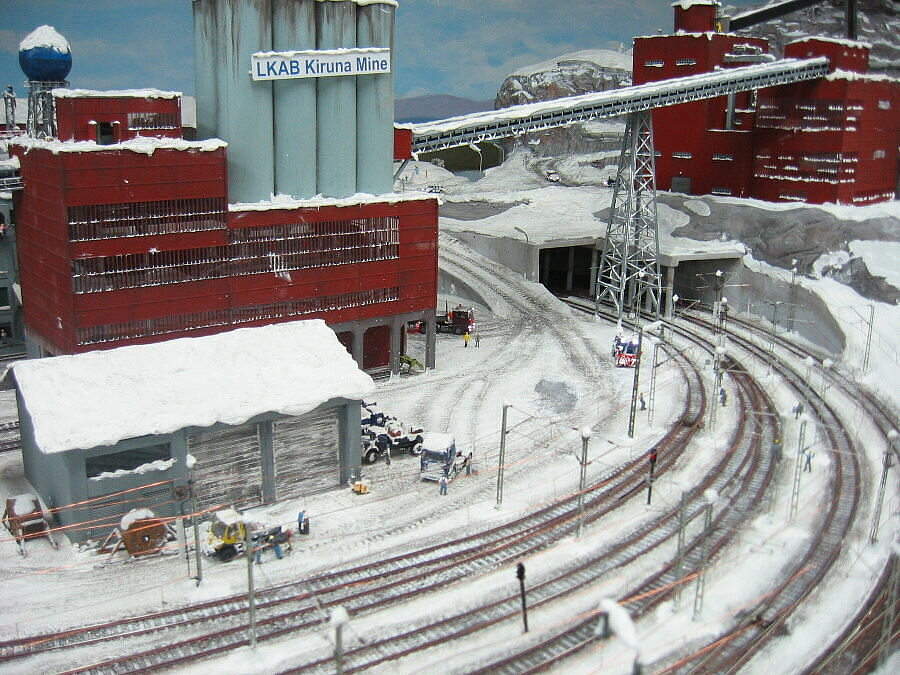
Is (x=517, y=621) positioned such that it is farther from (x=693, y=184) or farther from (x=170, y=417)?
(x=693, y=184)

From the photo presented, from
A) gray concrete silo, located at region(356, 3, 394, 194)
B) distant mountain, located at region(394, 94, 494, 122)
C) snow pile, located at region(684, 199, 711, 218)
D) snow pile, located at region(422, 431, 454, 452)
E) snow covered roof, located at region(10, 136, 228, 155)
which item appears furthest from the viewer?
distant mountain, located at region(394, 94, 494, 122)

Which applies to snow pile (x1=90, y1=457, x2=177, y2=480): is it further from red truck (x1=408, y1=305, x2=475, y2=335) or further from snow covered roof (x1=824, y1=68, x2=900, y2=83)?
snow covered roof (x1=824, y1=68, x2=900, y2=83)

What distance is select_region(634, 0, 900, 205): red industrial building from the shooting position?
78.7 metres

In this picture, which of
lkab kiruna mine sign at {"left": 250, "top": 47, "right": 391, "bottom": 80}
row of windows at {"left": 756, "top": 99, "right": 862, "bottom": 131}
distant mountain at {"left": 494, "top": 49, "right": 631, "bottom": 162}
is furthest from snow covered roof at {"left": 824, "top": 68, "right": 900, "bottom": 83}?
distant mountain at {"left": 494, "top": 49, "right": 631, "bottom": 162}

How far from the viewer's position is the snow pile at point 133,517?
3475 cm

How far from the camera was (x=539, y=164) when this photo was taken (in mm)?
133375

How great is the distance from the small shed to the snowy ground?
5.22ft

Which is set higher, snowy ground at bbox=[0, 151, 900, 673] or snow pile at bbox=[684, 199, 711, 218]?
snow pile at bbox=[684, 199, 711, 218]

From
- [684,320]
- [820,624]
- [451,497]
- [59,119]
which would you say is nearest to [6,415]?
[59,119]

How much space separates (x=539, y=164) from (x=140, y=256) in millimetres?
92561

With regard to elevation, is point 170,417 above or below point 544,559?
above

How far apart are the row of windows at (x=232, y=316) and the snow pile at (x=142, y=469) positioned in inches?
521

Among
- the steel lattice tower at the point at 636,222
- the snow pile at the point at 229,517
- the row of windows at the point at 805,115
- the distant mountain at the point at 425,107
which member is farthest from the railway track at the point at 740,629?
the distant mountain at the point at 425,107

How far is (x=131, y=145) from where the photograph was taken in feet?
150
